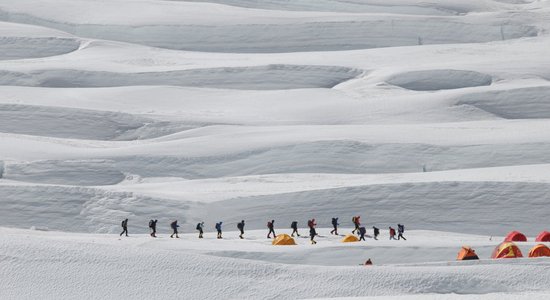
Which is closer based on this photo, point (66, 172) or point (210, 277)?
point (210, 277)

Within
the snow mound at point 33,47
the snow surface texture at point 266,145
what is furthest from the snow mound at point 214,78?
the snow mound at point 33,47

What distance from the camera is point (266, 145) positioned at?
33625mm

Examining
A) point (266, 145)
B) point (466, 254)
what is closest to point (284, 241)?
point (466, 254)

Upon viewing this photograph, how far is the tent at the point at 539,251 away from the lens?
2084 cm

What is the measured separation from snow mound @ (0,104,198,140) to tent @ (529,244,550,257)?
18.7 metres

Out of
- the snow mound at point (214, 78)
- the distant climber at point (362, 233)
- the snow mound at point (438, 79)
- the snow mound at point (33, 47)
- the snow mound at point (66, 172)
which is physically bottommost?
the distant climber at point (362, 233)

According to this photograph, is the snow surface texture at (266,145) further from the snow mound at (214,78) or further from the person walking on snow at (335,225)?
the person walking on snow at (335,225)

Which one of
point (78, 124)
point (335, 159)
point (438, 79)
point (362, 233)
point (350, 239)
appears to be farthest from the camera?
point (438, 79)

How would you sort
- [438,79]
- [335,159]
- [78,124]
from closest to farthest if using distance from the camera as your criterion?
[335,159] < [78,124] < [438,79]

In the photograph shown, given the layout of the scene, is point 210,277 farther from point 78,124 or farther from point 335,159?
point 78,124

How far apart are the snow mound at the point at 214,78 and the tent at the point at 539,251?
2408 centimetres

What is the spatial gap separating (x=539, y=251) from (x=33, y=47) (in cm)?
3485

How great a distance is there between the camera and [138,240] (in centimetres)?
2375

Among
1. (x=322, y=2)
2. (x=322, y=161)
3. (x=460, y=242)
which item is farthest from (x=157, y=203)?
(x=322, y=2)
